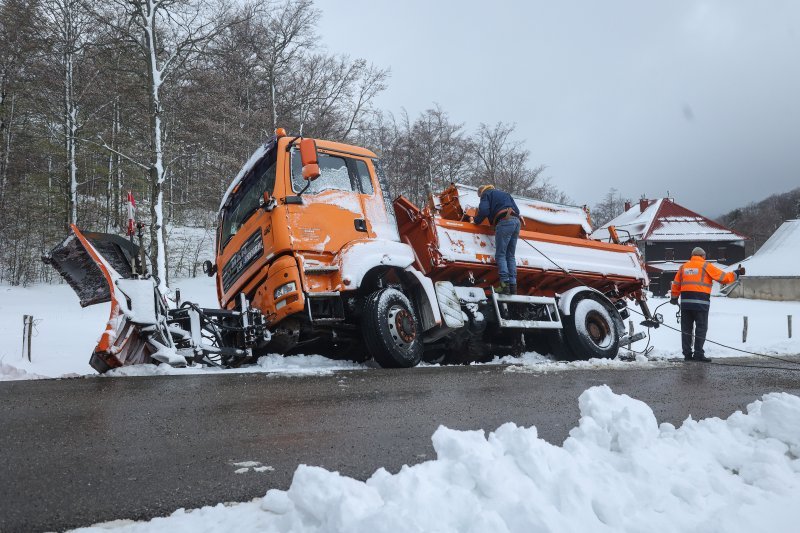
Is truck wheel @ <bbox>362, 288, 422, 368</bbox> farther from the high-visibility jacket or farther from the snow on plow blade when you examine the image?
the high-visibility jacket

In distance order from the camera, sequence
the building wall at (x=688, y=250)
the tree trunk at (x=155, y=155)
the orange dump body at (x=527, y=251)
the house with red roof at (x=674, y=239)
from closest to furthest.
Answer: the orange dump body at (x=527, y=251), the tree trunk at (x=155, y=155), the house with red roof at (x=674, y=239), the building wall at (x=688, y=250)

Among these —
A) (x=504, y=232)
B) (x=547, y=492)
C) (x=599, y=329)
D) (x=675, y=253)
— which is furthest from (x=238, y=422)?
(x=675, y=253)

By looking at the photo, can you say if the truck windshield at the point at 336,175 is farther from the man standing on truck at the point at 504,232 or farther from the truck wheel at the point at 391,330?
the man standing on truck at the point at 504,232

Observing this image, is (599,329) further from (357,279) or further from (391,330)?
(357,279)

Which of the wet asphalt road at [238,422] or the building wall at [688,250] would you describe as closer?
the wet asphalt road at [238,422]

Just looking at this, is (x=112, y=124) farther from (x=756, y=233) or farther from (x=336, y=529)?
(x=756, y=233)

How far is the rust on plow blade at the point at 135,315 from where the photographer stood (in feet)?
15.9

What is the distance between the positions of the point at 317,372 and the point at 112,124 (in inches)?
911

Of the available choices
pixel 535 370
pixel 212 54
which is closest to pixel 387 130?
pixel 212 54

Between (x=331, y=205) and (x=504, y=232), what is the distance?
7.65 feet

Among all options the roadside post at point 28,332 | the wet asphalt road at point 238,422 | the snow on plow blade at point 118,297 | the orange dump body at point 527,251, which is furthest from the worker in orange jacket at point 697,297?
the roadside post at point 28,332

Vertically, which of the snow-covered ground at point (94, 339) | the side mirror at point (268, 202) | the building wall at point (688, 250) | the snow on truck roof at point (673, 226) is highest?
the snow on truck roof at point (673, 226)

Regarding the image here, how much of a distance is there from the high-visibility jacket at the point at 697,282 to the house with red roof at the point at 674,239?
36.1 meters

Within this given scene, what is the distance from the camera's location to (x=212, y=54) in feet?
48.4
